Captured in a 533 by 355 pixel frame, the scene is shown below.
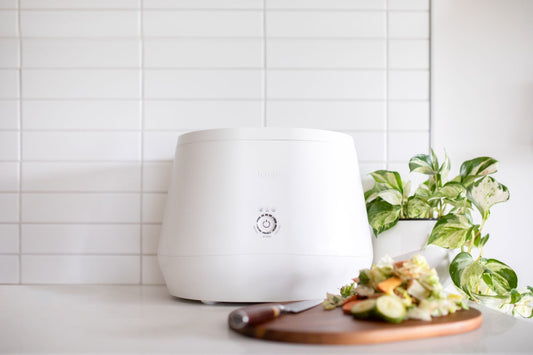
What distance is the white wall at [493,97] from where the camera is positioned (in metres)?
1.10

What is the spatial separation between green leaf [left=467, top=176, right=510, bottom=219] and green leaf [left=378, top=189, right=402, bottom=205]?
5.2 inches

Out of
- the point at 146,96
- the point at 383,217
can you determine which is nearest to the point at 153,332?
the point at 383,217

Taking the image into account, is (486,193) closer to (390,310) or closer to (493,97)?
(493,97)

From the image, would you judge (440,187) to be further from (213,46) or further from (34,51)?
(34,51)

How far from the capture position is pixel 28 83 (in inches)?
44.3

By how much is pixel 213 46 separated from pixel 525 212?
0.76 meters

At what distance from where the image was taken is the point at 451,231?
0.94 meters

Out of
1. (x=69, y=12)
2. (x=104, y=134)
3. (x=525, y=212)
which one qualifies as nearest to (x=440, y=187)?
(x=525, y=212)

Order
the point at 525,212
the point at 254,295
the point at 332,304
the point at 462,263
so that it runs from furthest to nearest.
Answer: the point at 525,212, the point at 462,263, the point at 254,295, the point at 332,304

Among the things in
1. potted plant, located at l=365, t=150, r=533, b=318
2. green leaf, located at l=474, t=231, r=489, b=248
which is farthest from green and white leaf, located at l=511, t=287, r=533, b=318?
green leaf, located at l=474, t=231, r=489, b=248

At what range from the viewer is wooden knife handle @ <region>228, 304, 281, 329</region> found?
23.4 inches

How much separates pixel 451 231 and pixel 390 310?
40 cm

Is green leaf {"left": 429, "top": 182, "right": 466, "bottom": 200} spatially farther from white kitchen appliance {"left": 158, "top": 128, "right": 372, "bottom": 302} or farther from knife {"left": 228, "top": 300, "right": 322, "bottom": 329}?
knife {"left": 228, "top": 300, "right": 322, "bottom": 329}

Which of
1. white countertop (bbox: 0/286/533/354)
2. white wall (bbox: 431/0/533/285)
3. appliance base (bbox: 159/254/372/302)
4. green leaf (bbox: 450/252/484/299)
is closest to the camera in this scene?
white countertop (bbox: 0/286/533/354)
